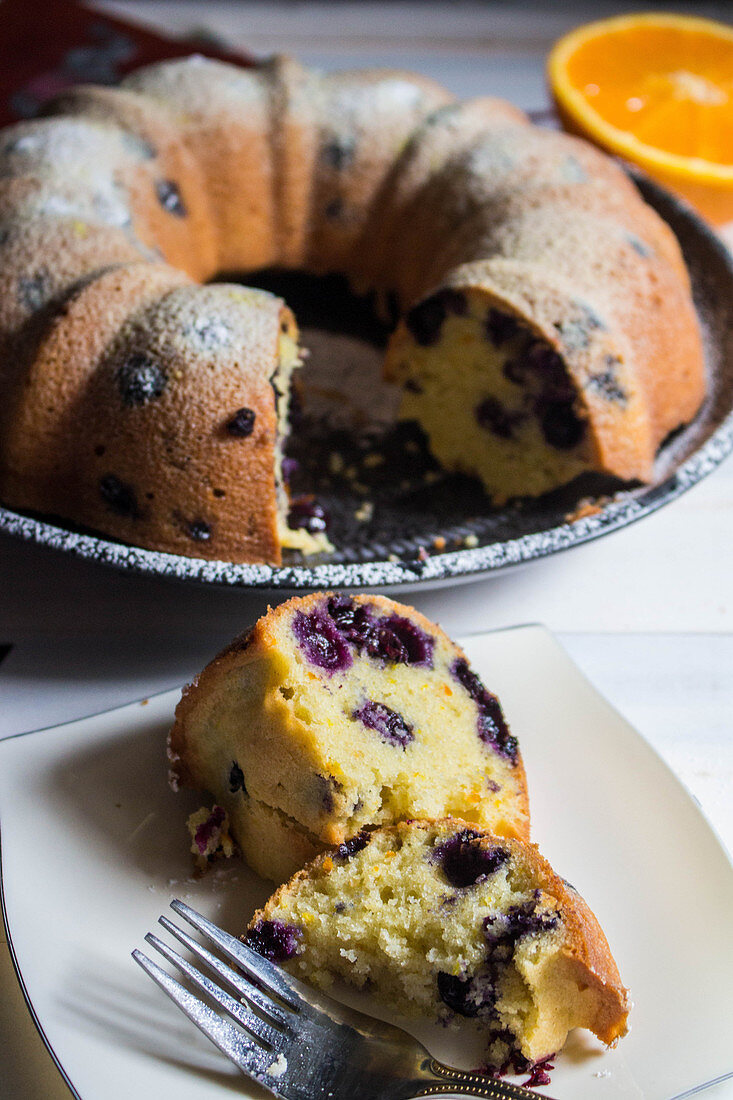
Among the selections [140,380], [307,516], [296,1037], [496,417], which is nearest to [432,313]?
[496,417]

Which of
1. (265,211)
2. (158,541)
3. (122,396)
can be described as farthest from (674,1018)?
(265,211)

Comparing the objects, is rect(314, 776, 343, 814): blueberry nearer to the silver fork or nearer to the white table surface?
the silver fork

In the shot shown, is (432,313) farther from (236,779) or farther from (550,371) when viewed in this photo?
(236,779)

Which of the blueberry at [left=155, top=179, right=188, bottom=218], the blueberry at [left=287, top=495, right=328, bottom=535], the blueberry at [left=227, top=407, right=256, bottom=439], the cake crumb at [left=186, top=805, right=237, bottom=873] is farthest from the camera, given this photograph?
the blueberry at [left=155, top=179, right=188, bottom=218]

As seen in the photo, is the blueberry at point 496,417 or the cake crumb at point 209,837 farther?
the blueberry at point 496,417

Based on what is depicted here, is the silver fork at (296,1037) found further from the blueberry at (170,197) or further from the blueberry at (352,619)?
the blueberry at (170,197)

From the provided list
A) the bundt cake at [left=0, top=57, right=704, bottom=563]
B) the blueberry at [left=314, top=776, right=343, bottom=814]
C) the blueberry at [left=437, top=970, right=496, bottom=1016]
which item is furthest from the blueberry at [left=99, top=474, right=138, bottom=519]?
the blueberry at [left=437, top=970, right=496, bottom=1016]

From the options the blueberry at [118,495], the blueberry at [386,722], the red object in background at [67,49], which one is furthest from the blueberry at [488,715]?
the red object in background at [67,49]

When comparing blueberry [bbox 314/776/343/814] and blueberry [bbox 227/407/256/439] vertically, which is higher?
blueberry [bbox 227/407/256/439]
